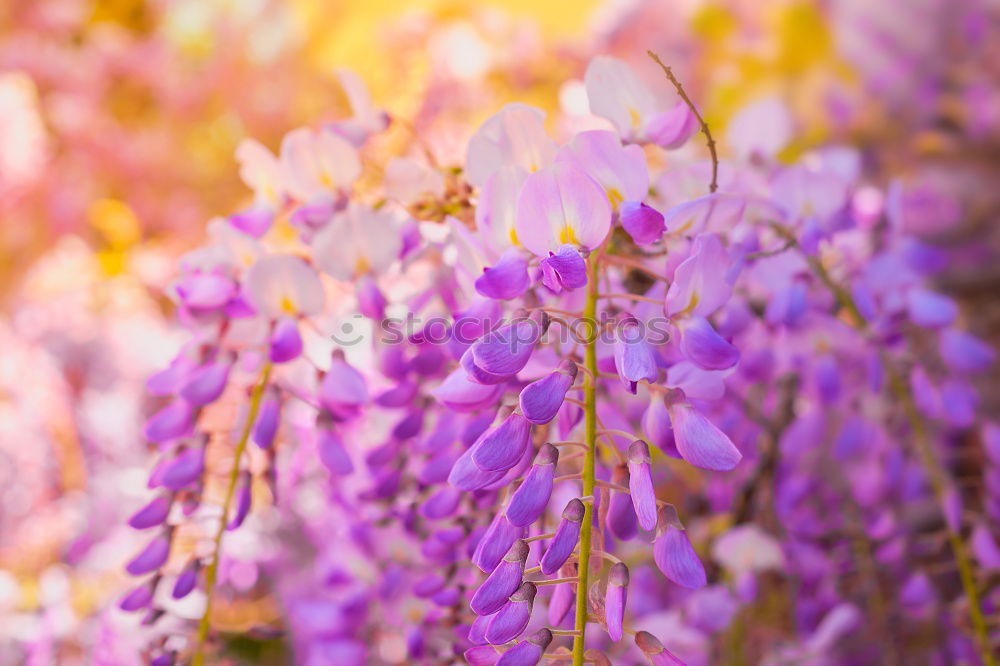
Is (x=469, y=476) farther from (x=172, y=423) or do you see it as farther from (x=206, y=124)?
(x=206, y=124)

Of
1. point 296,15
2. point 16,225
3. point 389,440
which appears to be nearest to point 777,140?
point 389,440

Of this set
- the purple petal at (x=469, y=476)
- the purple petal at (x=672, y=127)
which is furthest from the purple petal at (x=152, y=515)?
the purple petal at (x=672, y=127)

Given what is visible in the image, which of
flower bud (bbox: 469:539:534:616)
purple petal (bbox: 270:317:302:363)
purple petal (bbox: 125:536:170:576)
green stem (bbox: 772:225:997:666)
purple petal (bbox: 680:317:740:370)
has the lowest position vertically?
green stem (bbox: 772:225:997:666)

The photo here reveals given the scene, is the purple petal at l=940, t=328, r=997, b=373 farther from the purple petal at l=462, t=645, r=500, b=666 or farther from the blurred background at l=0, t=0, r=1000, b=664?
the purple petal at l=462, t=645, r=500, b=666

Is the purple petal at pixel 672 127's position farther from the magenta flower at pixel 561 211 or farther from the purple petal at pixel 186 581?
the purple petal at pixel 186 581

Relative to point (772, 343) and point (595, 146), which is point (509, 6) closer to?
point (772, 343)

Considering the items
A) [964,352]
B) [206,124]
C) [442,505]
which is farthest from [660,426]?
[206,124]

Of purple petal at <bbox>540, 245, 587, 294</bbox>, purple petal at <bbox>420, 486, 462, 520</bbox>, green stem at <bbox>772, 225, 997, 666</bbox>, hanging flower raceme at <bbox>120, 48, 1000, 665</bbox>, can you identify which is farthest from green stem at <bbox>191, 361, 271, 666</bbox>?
green stem at <bbox>772, 225, 997, 666</bbox>
